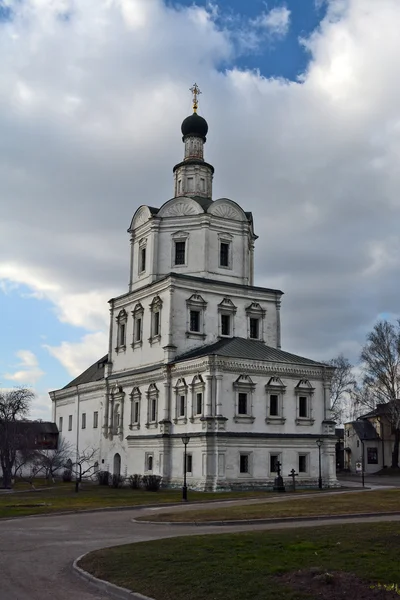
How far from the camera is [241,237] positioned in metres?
51.9

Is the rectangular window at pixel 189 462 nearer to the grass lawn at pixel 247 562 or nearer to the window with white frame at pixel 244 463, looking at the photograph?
the window with white frame at pixel 244 463

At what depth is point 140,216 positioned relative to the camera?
53.6 metres

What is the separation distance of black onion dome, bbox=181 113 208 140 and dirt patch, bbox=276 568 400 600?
1868 inches

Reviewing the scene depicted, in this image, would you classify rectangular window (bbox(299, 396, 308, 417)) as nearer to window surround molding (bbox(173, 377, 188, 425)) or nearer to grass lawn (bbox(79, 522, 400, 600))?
window surround molding (bbox(173, 377, 188, 425))

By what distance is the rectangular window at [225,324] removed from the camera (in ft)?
163

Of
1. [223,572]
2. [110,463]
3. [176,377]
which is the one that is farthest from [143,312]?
[223,572]

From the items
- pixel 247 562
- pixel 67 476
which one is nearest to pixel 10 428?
pixel 67 476

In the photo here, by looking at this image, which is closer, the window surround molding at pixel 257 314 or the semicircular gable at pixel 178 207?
the window surround molding at pixel 257 314

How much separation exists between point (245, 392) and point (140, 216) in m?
17.8

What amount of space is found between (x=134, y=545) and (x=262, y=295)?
3630 cm

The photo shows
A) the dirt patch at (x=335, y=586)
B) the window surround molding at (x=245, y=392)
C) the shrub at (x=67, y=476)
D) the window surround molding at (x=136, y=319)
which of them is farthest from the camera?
the shrub at (x=67, y=476)

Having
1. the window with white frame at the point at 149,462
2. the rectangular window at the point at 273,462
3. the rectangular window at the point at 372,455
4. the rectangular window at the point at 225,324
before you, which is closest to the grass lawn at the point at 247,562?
the rectangular window at the point at 273,462

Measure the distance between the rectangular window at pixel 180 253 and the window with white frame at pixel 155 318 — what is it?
3.54 meters

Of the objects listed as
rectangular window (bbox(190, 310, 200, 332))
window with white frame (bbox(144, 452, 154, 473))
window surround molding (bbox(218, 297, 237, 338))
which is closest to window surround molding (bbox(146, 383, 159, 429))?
window with white frame (bbox(144, 452, 154, 473))
